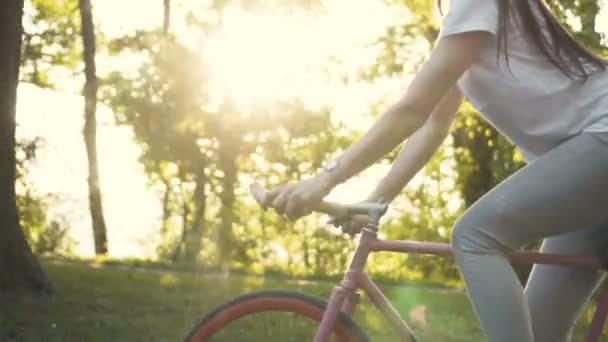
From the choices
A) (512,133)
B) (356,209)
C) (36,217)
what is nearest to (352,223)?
(356,209)

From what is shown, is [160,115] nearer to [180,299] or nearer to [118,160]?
[118,160]

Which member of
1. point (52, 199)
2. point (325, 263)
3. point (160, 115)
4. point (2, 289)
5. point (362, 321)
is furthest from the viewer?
point (325, 263)

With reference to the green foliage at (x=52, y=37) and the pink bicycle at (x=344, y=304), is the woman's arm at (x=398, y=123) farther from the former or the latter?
the green foliage at (x=52, y=37)

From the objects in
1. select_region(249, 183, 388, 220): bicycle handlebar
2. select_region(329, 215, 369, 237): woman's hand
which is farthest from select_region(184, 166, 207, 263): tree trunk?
select_region(249, 183, 388, 220): bicycle handlebar

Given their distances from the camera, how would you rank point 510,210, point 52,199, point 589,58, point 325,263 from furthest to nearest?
point 325,263
point 52,199
point 589,58
point 510,210

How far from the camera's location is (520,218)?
2393 millimetres

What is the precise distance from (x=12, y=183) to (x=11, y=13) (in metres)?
1.41

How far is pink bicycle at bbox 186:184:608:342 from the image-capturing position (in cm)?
264

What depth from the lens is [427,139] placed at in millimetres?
2939

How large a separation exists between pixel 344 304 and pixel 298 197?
44 centimetres

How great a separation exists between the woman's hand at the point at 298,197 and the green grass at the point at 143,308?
2702 millimetres

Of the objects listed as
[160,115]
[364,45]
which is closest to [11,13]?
[364,45]

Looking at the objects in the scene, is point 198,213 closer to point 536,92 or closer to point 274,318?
point 274,318

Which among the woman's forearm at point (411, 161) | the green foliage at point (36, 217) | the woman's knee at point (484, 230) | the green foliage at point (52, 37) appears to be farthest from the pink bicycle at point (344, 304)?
the green foliage at point (52, 37)
